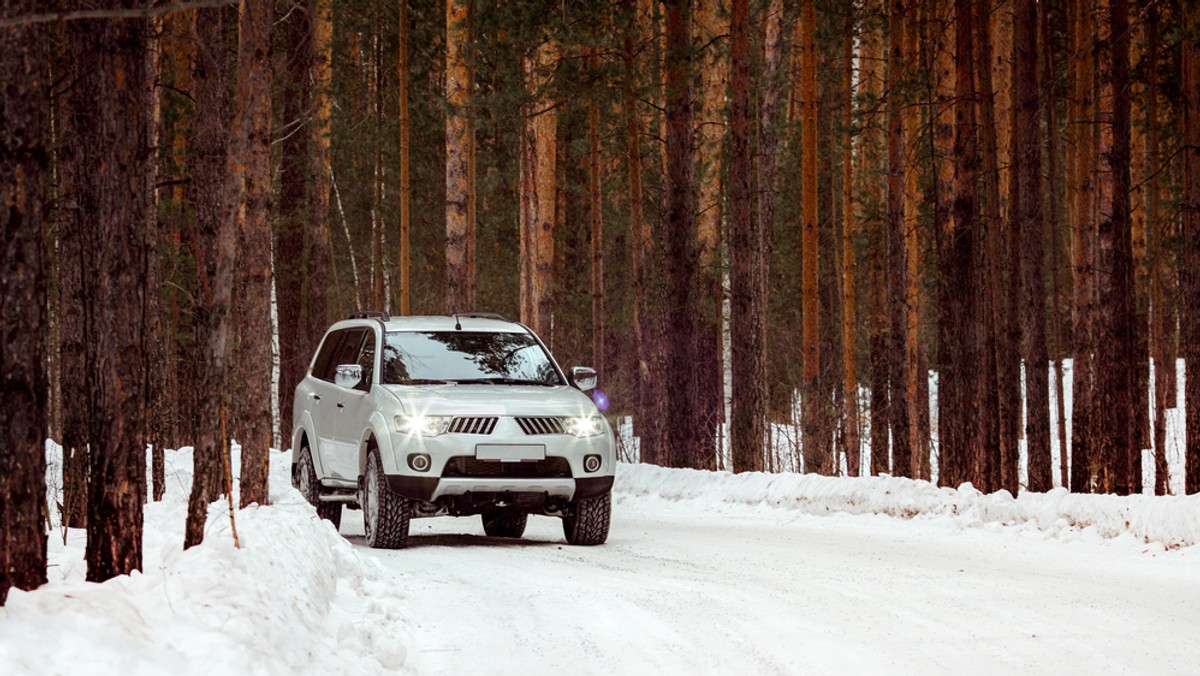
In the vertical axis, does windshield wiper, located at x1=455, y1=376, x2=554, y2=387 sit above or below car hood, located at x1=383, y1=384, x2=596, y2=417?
above

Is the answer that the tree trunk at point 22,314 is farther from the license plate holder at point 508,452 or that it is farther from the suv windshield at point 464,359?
the suv windshield at point 464,359

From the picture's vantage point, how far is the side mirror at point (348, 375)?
38.8ft

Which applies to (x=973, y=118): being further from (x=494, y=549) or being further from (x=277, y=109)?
(x=277, y=109)

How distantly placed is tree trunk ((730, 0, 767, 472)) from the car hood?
25.4 feet

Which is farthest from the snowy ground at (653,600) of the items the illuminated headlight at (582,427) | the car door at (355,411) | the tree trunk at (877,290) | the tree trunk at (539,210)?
the tree trunk at (539,210)

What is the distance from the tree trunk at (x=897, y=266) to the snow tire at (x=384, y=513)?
12113 millimetres

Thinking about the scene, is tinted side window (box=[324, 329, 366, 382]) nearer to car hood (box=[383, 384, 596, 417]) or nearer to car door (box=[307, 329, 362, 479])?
car door (box=[307, 329, 362, 479])

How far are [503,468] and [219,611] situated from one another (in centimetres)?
566

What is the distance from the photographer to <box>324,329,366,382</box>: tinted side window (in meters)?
13.3

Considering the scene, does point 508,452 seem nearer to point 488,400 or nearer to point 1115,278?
point 488,400

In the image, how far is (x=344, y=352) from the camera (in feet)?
44.7

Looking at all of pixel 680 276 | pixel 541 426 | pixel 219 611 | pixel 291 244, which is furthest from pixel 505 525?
pixel 291 244

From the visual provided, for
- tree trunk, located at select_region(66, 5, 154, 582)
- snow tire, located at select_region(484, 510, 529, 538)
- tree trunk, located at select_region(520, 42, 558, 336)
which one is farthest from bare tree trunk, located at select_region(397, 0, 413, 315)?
tree trunk, located at select_region(66, 5, 154, 582)

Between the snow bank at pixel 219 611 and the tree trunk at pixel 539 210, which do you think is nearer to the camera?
the snow bank at pixel 219 611
